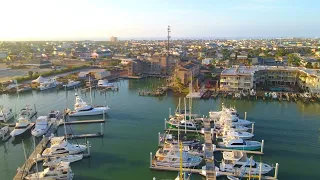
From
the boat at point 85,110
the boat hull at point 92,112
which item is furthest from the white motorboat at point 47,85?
the boat hull at point 92,112

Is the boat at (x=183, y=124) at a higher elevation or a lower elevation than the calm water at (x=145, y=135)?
higher

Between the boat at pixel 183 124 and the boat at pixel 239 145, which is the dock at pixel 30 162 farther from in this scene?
the boat at pixel 239 145

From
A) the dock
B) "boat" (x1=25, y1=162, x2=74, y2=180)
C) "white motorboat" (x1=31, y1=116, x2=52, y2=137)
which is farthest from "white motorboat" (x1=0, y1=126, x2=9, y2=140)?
"boat" (x1=25, y1=162, x2=74, y2=180)

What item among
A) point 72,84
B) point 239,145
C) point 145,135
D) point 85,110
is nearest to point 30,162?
point 145,135

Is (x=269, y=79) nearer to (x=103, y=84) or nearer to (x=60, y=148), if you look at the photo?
(x=103, y=84)

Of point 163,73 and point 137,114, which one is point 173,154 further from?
point 163,73

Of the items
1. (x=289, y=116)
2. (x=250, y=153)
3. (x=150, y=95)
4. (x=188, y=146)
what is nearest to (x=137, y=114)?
(x=150, y=95)
